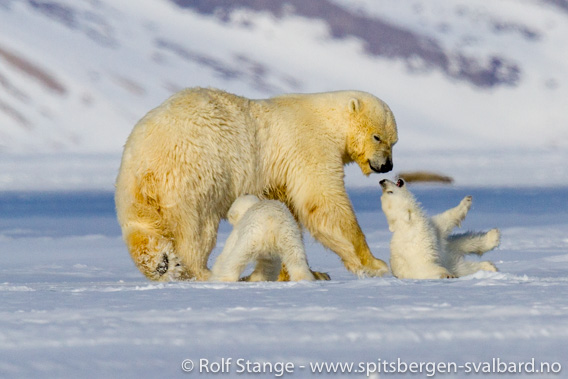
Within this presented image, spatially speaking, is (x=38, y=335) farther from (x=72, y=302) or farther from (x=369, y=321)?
(x=369, y=321)

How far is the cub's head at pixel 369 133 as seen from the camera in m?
6.43

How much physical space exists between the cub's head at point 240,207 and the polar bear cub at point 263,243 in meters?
0.19

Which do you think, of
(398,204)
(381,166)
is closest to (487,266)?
(398,204)

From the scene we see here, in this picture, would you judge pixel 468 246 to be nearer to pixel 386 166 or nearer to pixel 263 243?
pixel 386 166

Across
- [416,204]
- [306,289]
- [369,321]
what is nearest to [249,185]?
[416,204]

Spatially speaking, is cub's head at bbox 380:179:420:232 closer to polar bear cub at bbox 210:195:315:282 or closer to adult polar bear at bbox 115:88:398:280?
adult polar bear at bbox 115:88:398:280

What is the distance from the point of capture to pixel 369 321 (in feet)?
12.2

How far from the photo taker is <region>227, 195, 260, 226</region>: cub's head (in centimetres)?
551

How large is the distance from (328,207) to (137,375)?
125 inches

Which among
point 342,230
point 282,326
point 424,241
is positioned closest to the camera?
point 282,326

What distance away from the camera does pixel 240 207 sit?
553cm

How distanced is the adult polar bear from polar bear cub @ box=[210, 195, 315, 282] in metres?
0.42

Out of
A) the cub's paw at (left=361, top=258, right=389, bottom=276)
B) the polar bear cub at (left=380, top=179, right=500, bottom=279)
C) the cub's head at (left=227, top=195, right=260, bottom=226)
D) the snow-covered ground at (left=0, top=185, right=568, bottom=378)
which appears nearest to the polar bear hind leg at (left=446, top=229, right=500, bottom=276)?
the polar bear cub at (left=380, top=179, right=500, bottom=279)

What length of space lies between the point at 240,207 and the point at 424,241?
3.70 ft
